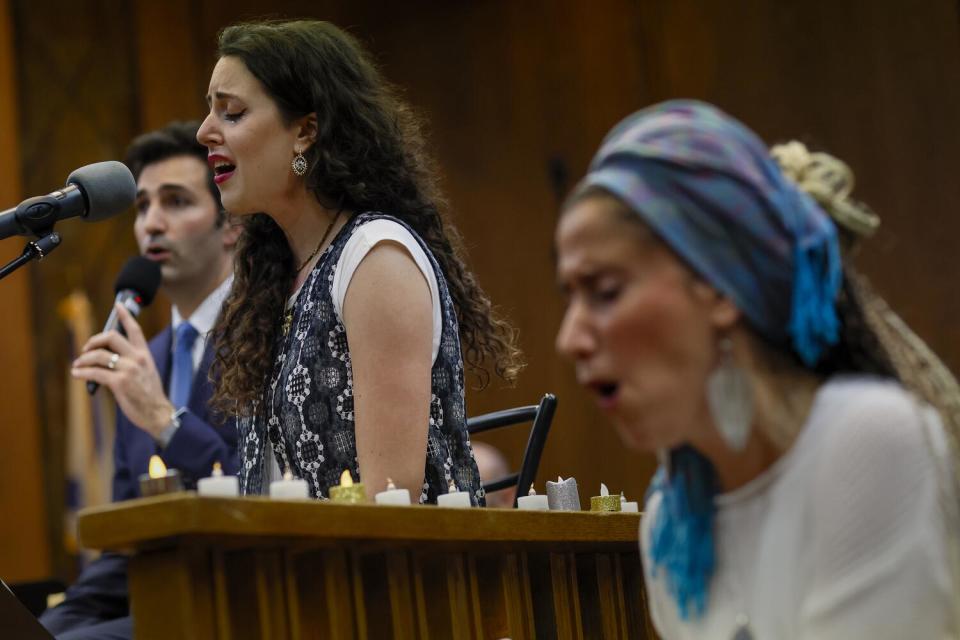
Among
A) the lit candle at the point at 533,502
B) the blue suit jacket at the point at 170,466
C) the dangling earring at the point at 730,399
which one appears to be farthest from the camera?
the blue suit jacket at the point at 170,466

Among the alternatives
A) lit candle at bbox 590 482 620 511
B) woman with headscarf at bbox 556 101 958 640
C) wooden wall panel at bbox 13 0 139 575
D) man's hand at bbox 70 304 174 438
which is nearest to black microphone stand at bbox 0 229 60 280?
lit candle at bbox 590 482 620 511

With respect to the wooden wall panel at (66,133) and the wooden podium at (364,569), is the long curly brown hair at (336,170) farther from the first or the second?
the wooden wall panel at (66,133)

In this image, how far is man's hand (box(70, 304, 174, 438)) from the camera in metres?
3.48

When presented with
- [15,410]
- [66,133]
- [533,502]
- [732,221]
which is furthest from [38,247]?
[66,133]

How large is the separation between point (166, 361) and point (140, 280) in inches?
13.2

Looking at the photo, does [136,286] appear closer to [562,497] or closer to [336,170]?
[336,170]

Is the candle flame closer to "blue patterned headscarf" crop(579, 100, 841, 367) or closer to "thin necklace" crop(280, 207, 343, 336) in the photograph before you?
"blue patterned headscarf" crop(579, 100, 841, 367)

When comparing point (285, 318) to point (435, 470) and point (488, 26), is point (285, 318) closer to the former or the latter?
point (435, 470)

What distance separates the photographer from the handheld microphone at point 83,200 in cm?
232

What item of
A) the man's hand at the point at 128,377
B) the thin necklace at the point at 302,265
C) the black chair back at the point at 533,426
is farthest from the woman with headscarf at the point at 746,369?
the man's hand at the point at 128,377

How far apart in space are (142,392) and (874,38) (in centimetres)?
341

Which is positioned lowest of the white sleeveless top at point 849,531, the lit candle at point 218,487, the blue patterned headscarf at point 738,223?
the white sleeveless top at point 849,531

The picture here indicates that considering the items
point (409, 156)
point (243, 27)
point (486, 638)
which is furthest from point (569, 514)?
point (243, 27)

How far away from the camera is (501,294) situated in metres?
6.35
